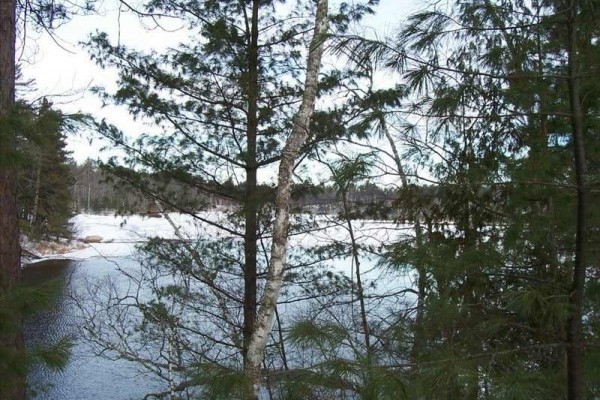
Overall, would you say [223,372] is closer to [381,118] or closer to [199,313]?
[381,118]

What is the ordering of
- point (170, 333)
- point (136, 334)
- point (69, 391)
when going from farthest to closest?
point (69, 391) < point (136, 334) < point (170, 333)

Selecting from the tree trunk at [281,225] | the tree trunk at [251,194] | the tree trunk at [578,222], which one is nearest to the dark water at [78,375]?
the tree trunk at [251,194]

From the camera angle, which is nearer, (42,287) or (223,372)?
(223,372)

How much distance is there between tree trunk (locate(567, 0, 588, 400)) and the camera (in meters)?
2.40

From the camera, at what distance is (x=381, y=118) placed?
2.82m

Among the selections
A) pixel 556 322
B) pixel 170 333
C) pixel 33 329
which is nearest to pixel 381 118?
pixel 556 322

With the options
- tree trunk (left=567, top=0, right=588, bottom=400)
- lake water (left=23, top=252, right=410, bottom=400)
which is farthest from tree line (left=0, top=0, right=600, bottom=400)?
lake water (left=23, top=252, right=410, bottom=400)

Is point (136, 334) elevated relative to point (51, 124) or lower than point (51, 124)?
lower

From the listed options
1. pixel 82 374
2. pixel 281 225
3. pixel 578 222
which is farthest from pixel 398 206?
pixel 82 374

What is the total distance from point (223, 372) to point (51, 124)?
64.3 inches

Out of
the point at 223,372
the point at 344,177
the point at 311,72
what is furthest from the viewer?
the point at 311,72

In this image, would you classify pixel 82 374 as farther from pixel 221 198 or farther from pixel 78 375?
pixel 221 198

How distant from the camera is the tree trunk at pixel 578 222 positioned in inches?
94.4

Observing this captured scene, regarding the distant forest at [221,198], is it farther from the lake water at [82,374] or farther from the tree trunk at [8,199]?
the tree trunk at [8,199]
